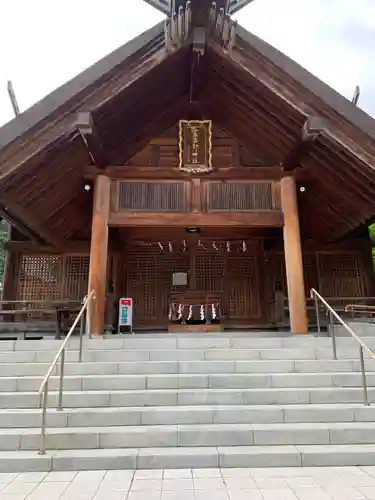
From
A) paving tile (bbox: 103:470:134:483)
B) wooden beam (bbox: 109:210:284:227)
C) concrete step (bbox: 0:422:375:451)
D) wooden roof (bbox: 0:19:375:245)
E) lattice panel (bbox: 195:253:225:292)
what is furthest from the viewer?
lattice panel (bbox: 195:253:225:292)

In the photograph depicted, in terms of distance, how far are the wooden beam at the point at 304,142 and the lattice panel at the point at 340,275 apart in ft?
12.0

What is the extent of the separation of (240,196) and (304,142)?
66.6 inches

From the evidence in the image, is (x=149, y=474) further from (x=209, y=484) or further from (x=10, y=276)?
(x=10, y=276)

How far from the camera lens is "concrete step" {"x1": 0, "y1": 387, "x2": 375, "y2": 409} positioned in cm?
441

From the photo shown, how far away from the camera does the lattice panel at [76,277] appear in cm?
1000

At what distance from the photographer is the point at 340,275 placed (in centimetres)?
1036

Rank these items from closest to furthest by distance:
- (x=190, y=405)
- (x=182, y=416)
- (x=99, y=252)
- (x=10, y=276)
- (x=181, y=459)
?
1. (x=181, y=459)
2. (x=182, y=416)
3. (x=190, y=405)
4. (x=99, y=252)
5. (x=10, y=276)

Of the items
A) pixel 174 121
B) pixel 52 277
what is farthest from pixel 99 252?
pixel 174 121

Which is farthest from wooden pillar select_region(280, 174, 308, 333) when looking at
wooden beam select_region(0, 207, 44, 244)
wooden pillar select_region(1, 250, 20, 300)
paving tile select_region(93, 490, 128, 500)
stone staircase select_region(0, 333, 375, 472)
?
wooden pillar select_region(1, 250, 20, 300)

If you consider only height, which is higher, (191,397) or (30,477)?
(191,397)

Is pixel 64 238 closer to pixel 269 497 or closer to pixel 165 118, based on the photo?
pixel 165 118

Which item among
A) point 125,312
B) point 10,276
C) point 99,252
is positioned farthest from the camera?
point 10,276

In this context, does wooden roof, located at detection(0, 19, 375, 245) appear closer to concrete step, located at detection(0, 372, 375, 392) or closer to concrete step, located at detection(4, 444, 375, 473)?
concrete step, located at detection(0, 372, 375, 392)

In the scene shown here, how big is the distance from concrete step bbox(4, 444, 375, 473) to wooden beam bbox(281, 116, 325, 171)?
4898 millimetres
